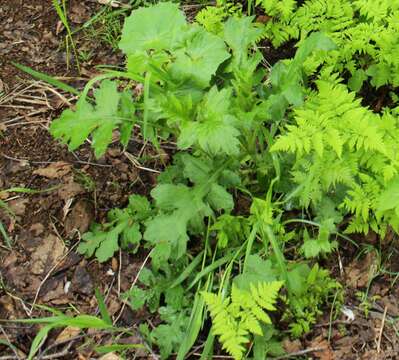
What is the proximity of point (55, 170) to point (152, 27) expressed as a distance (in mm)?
891

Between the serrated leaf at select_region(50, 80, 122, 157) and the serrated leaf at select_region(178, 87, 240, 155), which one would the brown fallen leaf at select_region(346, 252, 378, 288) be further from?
the serrated leaf at select_region(50, 80, 122, 157)

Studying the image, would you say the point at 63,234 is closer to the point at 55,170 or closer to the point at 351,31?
the point at 55,170

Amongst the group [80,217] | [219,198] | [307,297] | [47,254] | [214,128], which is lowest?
[47,254]

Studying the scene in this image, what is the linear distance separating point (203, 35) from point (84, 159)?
3.09 feet

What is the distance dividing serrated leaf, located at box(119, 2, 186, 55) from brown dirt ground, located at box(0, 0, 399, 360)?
0.63m

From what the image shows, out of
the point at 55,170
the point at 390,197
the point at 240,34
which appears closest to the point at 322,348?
the point at 390,197

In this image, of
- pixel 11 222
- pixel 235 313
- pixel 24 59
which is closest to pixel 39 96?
pixel 24 59

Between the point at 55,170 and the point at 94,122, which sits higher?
the point at 94,122

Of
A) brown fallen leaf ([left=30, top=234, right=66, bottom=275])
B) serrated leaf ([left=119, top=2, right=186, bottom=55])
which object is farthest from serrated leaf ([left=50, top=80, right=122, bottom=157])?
brown fallen leaf ([left=30, top=234, right=66, bottom=275])

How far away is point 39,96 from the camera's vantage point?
10.2 feet

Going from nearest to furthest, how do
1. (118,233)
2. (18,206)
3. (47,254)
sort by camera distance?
(118,233) → (47,254) → (18,206)

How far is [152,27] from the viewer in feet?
7.98

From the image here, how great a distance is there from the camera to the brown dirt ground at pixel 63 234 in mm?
2318

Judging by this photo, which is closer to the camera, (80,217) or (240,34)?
(240,34)
